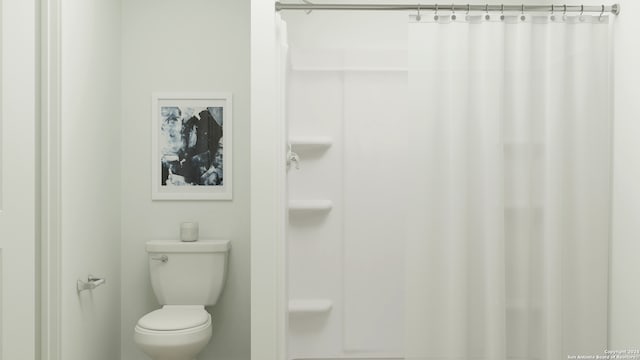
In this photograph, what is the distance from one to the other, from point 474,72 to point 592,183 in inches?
28.9

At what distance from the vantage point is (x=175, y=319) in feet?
9.42

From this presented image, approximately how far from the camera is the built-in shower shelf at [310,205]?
10.6ft

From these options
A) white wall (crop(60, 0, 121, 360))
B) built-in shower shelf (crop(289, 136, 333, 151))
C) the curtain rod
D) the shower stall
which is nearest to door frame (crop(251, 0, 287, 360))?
the shower stall

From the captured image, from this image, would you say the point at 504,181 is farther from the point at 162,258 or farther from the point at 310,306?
the point at 162,258

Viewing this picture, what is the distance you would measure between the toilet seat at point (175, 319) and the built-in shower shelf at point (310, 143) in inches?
42.2

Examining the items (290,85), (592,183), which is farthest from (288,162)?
(592,183)

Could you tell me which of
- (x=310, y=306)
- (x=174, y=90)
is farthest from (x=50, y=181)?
(x=310, y=306)

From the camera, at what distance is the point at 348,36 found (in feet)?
11.1

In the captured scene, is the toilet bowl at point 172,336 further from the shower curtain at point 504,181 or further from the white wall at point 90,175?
the shower curtain at point 504,181

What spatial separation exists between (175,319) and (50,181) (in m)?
0.98

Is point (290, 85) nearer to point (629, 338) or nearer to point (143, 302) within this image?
point (143, 302)

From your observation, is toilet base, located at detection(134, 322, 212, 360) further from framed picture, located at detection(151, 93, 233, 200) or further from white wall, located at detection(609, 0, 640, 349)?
white wall, located at detection(609, 0, 640, 349)

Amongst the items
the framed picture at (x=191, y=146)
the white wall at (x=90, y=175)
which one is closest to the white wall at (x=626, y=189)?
the framed picture at (x=191, y=146)

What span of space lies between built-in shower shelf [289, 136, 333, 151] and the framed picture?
0.41m
